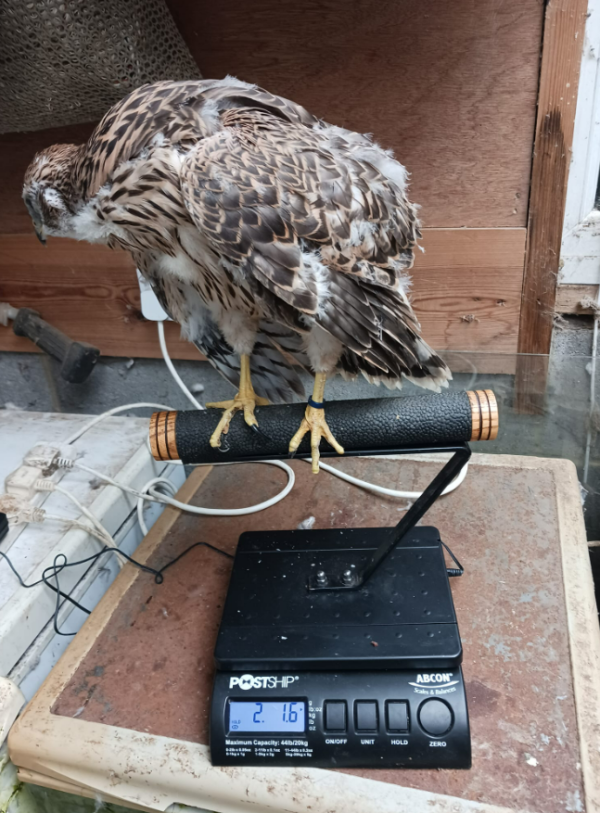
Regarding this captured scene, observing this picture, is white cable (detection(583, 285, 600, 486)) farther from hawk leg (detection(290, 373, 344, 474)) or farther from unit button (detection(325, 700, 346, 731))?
unit button (detection(325, 700, 346, 731))

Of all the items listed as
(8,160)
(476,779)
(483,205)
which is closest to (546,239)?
(483,205)

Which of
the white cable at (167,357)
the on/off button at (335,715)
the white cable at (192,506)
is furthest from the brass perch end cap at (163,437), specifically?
the white cable at (167,357)

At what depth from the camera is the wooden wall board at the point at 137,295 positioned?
122cm

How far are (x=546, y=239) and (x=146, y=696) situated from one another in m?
1.16

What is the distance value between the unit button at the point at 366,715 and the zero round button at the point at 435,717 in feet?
0.18

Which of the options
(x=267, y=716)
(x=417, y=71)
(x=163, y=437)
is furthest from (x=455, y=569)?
(x=417, y=71)

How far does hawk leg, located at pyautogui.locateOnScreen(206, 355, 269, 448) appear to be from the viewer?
767 mm

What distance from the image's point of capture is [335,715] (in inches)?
24.7

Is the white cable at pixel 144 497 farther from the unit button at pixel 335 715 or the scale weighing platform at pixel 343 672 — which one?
the unit button at pixel 335 715

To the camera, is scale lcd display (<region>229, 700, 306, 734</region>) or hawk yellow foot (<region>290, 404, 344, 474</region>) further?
hawk yellow foot (<region>290, 404, 344, 474</region>)

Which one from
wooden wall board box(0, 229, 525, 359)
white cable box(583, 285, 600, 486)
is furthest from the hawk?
white cable box(583, 285, 600, 486)

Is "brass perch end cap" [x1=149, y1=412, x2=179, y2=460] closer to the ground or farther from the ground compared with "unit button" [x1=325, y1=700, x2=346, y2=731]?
farther from the ground

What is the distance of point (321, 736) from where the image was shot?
0.62 metres

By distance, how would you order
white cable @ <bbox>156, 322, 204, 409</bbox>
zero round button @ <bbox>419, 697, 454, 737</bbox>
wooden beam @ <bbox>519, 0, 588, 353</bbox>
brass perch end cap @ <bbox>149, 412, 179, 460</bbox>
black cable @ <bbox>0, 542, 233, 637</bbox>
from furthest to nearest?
white cable @ <bbox>156, 322, 204, 409</bbox>, wooden beam @ <bbox>519, 0, 588, 353</bbox>, black cable @ <bbox>0, 542, 233, 637</bbox>, brass perch end cap @ <bbox>149, 412, 179, 460</bbox>, zero round button @ <bbox>419, 697, 454, 737</bbox>
